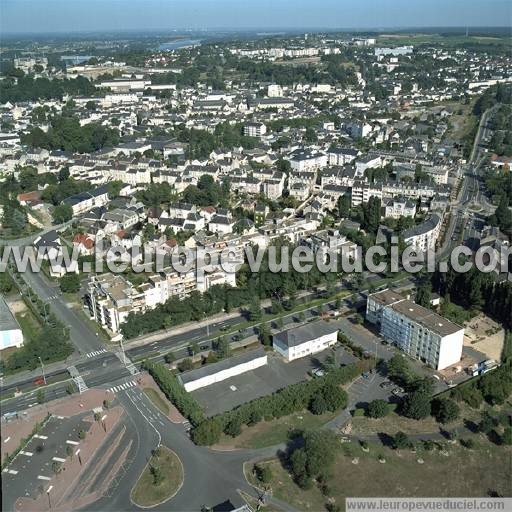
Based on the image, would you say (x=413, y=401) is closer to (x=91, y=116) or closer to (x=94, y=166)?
(x=94, y=166)

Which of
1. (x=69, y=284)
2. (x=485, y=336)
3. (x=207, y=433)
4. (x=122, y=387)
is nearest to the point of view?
(x=207, y=433)

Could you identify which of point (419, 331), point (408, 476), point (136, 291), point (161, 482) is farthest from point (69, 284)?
point (408, 476)

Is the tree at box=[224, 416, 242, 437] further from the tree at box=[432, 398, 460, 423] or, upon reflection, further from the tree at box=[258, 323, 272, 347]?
the tree at box=[432, 398, 460, 423]

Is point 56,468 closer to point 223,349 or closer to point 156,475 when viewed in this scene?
point 156,475

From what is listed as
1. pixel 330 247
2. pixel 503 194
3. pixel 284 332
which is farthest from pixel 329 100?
pixel 284 332

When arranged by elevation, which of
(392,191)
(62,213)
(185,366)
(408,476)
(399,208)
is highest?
(392,191)

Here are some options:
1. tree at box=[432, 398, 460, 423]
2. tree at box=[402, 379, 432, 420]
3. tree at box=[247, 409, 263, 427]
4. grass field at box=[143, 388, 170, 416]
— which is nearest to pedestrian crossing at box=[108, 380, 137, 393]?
grass field at box=[143, 388, 170, 416]

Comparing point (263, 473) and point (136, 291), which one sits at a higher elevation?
point (136, 291)
